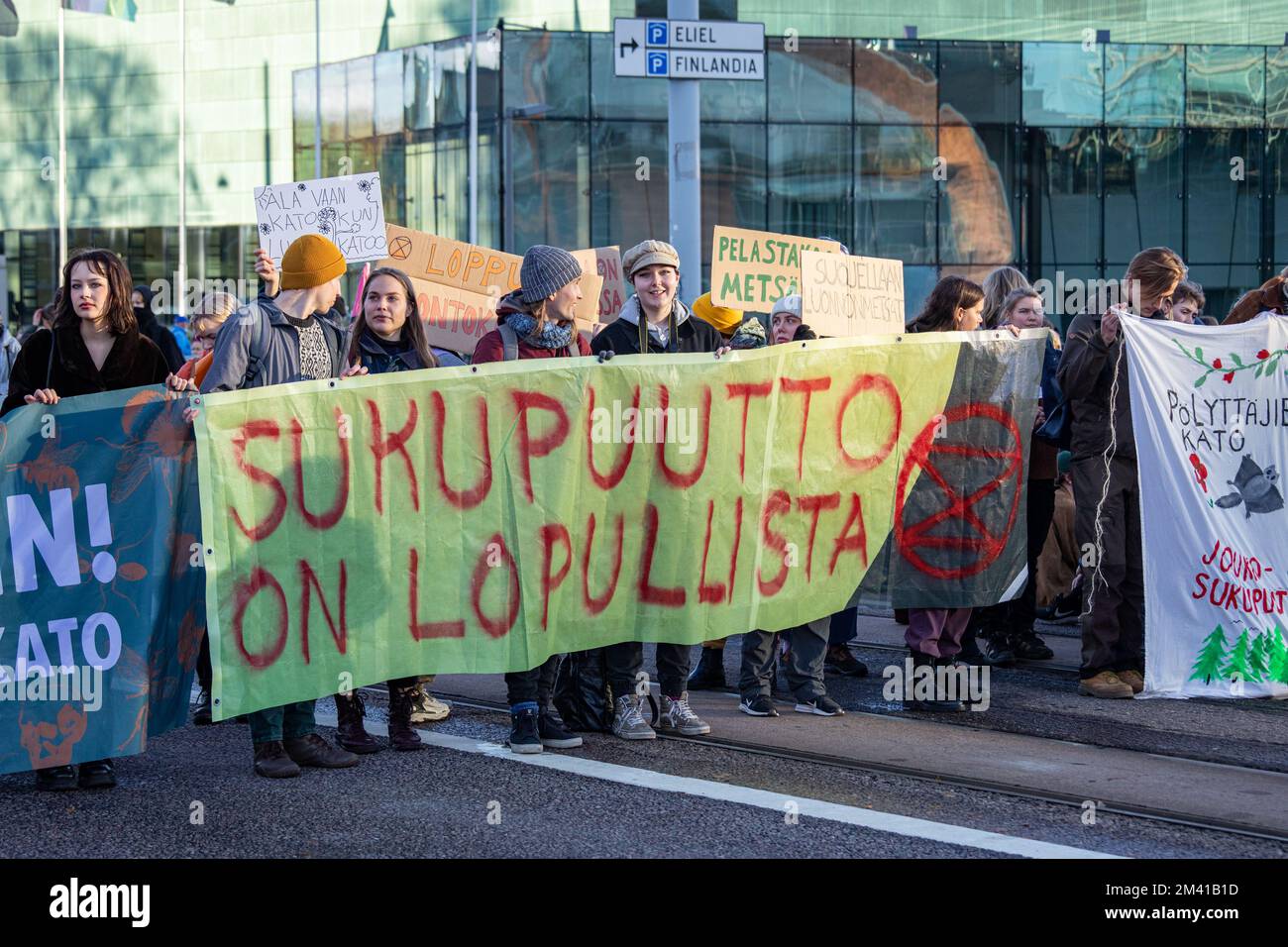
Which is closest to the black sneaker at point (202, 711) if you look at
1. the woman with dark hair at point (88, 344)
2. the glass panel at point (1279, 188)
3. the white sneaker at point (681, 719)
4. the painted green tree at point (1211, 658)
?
the woman with dark hair at point (88, 344)

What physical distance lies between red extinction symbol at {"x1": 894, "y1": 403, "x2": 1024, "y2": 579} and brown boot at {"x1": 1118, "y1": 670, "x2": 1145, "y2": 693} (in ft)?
2.90

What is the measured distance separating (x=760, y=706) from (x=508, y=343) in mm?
1964

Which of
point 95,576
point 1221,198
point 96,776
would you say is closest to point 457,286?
point 95,576

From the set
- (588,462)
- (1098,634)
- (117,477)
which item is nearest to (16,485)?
(117,477)

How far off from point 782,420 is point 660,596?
940 millimetres

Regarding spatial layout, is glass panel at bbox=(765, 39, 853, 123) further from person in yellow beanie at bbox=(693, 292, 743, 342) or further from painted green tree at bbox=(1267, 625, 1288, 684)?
painted green tree at bbox=(1267, 625, 1288, 684)

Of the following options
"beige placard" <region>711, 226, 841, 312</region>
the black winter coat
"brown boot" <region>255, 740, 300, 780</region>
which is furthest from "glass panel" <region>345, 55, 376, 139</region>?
"brown boot" <region>255, 740, 300, 780</region>

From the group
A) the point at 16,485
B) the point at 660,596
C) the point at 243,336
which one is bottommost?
the point at 660,596

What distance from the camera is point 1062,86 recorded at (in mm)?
Answer: 34156

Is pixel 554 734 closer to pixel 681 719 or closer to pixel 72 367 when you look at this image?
pixel 681 719

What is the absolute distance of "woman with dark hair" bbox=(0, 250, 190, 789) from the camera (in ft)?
21.6

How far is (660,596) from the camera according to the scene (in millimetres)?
6953

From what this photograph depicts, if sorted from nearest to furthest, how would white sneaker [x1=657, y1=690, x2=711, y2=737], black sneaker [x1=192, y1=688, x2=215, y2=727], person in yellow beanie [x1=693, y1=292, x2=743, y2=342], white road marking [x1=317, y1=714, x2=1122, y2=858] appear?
white road marking [x1=317, y1=714, x2=1122, y2=858]
white sneaker [x1=657, y1=690, x2=711, y2=737]
black sneaker [x1=192, y1=688, x2=215, y2=727]
person in yellow beanie [x1=693, y1=292, x2=743, y2=342]
